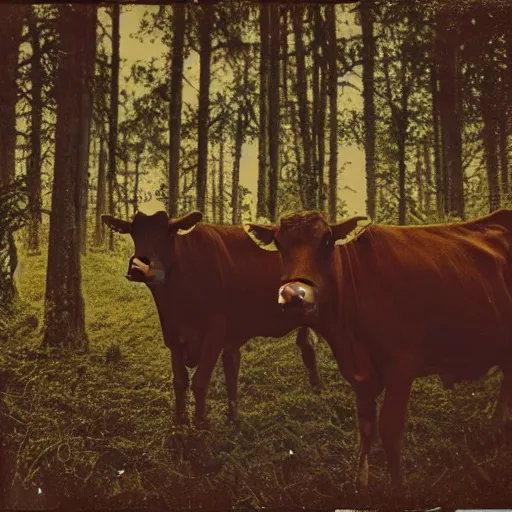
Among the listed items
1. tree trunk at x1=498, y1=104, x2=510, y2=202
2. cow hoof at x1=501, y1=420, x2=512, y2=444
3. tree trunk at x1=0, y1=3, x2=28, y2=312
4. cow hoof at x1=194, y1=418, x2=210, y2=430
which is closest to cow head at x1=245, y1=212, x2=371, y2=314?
cow hoof at x1=194, y1=418, x2=210, y2=430

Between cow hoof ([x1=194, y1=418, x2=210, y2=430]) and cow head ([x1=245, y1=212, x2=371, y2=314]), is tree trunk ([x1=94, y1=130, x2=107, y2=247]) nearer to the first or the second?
cow head ([x1=245, y1=212, x2=371, y2=314])

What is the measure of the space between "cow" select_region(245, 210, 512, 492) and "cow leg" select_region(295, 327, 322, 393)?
3.8 inches

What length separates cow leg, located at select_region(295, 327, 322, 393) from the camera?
2834 millimetres

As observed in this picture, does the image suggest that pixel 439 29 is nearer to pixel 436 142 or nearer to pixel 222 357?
pixel 436 142

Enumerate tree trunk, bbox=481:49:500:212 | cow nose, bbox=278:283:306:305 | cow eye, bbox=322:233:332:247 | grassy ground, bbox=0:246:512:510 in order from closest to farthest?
1. cow nose, bbox=278:283:306:305
2. cow eye, bbox=322:233:332:247
3. grassy ground, bbox=0:246:512:510
4. tree trunk, bbox=481:49:500:212

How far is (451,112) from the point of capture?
3.00 meters

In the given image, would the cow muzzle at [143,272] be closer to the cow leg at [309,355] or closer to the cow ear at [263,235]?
the cow ear at [263,235]

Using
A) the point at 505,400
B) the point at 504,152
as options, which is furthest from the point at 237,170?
the point at 505,400

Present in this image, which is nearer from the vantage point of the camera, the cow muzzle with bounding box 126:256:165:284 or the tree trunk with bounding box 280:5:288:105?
the cow muzzle with bounding box 126:256:165:284

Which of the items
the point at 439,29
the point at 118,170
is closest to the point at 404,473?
the point at 118,170

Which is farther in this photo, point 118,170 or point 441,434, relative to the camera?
point 118,170

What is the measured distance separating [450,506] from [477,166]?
1.59m

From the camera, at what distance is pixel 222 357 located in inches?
113

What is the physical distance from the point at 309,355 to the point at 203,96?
1353 mm
